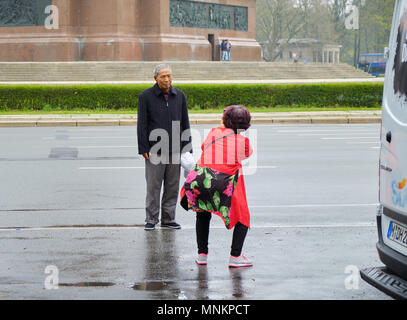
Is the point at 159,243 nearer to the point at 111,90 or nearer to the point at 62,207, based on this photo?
the point at 62,207

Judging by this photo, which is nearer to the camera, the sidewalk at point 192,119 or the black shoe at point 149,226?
the black shoe at point 149,226

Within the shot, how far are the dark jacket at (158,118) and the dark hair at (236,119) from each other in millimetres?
1671

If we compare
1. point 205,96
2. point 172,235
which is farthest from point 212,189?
point 205,96

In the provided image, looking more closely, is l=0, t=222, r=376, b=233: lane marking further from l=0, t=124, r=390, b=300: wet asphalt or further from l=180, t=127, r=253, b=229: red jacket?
l=180, t=127, r=253, b=229: red jacket

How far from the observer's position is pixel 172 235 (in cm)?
783

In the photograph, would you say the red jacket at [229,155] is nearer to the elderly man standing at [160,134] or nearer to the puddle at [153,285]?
the puddle at [153,285]

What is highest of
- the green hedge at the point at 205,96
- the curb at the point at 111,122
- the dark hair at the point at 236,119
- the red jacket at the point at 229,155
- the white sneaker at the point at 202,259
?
the dark hair at the point at 236,119

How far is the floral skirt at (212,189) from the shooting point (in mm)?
6289

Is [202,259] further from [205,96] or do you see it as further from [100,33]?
[100,33]

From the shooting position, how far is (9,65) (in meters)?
34.3

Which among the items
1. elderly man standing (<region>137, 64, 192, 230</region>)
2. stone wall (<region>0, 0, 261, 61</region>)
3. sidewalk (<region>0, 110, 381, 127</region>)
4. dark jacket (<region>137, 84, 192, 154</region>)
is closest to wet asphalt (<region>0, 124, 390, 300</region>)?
elderly man standing (<region>137, 64, 192, 230</region>)

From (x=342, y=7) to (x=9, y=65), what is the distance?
66890mm

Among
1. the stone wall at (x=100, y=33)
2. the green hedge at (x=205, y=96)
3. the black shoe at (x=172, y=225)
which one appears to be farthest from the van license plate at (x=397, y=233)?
the stone wall at (x=100, y=33)

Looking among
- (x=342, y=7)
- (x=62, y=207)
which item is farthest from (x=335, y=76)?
(x=342, y=7)
